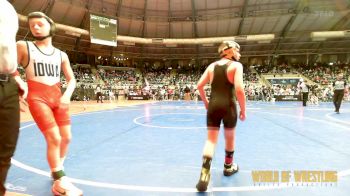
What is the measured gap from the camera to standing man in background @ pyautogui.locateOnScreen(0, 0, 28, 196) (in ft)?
6.54

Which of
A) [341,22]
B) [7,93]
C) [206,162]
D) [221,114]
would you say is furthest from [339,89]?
[341,22]

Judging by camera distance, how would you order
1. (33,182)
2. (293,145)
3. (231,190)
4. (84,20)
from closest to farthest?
1. (231,190)
2. (33,182)
3. (293,145)
4. (84,20)

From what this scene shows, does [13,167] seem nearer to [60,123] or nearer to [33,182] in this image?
[33,182]

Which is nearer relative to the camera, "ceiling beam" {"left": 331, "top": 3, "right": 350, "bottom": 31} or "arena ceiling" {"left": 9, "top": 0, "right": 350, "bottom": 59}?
"arena ceiling" {"left": 9, "top": 0, "right": 350, "bottom": 59}

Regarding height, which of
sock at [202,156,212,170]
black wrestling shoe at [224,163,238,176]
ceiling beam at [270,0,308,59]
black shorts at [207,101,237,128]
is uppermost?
ceiling beam at [270,0,308,59]

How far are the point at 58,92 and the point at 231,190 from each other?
239cm

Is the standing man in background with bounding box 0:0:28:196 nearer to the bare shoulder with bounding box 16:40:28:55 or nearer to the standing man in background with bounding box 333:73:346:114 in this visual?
the bare shoulder with bounding box 16:40:28:55

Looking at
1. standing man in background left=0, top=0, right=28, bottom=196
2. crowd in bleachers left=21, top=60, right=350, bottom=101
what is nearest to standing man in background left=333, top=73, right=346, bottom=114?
standing man in background left=0, top=0, right=28, bottom=196

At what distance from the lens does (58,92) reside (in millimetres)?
3145

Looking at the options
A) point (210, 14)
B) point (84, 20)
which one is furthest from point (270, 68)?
point (84, 20)

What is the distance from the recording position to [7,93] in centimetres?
201

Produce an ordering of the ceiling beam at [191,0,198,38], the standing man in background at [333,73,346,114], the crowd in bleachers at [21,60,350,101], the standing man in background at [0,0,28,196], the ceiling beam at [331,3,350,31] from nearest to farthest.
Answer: the standing man in background at [0,0,28,196] < the standing man in background at [333,73,346,114] < the crowd in bleachers at [21,60,350,101] < the ceiling beam at [331,3,350,31] < the ceiling beam at [191,0,198,38]

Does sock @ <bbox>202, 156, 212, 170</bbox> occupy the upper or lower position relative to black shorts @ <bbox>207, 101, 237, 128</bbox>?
lower

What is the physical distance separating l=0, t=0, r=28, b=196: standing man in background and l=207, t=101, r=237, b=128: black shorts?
2.24 metres
